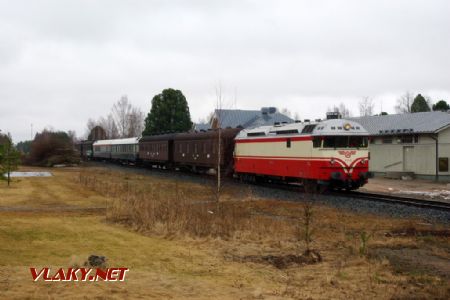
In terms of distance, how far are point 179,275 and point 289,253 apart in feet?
9.80

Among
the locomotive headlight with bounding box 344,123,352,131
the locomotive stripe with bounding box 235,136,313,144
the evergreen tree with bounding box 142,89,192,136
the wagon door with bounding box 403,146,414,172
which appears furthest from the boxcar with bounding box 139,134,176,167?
the locomotive headlight with bounding box 344,123,352,131

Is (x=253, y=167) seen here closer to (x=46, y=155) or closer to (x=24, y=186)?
(x=24, y=186)

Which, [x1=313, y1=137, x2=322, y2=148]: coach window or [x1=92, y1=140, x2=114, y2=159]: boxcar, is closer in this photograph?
[x1=313, y1=137, x2=322, y2=148]: coach window

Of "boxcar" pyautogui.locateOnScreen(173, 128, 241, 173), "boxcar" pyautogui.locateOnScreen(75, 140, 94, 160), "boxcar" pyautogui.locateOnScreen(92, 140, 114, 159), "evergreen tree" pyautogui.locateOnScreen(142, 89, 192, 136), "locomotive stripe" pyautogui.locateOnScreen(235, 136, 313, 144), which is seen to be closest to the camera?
"locomotive stripe" pyautogui.locateOnScreen(235, 136, 313, 144)

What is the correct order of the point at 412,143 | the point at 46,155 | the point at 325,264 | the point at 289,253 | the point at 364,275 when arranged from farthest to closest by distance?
the point at 46,155, the point at 412,143, the point at 289,253, the point at 325,264, the point at 364,275

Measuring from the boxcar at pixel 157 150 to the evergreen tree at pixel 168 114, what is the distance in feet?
68.7

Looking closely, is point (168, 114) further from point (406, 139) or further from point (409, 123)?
point (406, 139)

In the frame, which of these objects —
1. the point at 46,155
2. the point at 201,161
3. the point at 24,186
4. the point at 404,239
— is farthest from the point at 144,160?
the point at 404,239

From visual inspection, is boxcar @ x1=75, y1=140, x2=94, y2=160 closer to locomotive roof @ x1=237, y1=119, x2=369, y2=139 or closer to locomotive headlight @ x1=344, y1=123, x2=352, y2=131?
locomotive roof @ x1=237, y1=119, x2=369, y2=139

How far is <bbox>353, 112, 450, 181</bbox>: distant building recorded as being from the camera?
112 feet

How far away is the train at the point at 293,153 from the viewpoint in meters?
22.7

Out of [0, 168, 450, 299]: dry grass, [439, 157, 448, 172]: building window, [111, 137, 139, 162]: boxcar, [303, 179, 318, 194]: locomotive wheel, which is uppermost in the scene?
[111, 137, 139, 162]: boxcar

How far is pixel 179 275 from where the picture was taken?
29.6ft

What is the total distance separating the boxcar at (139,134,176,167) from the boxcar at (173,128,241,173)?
1482mm
